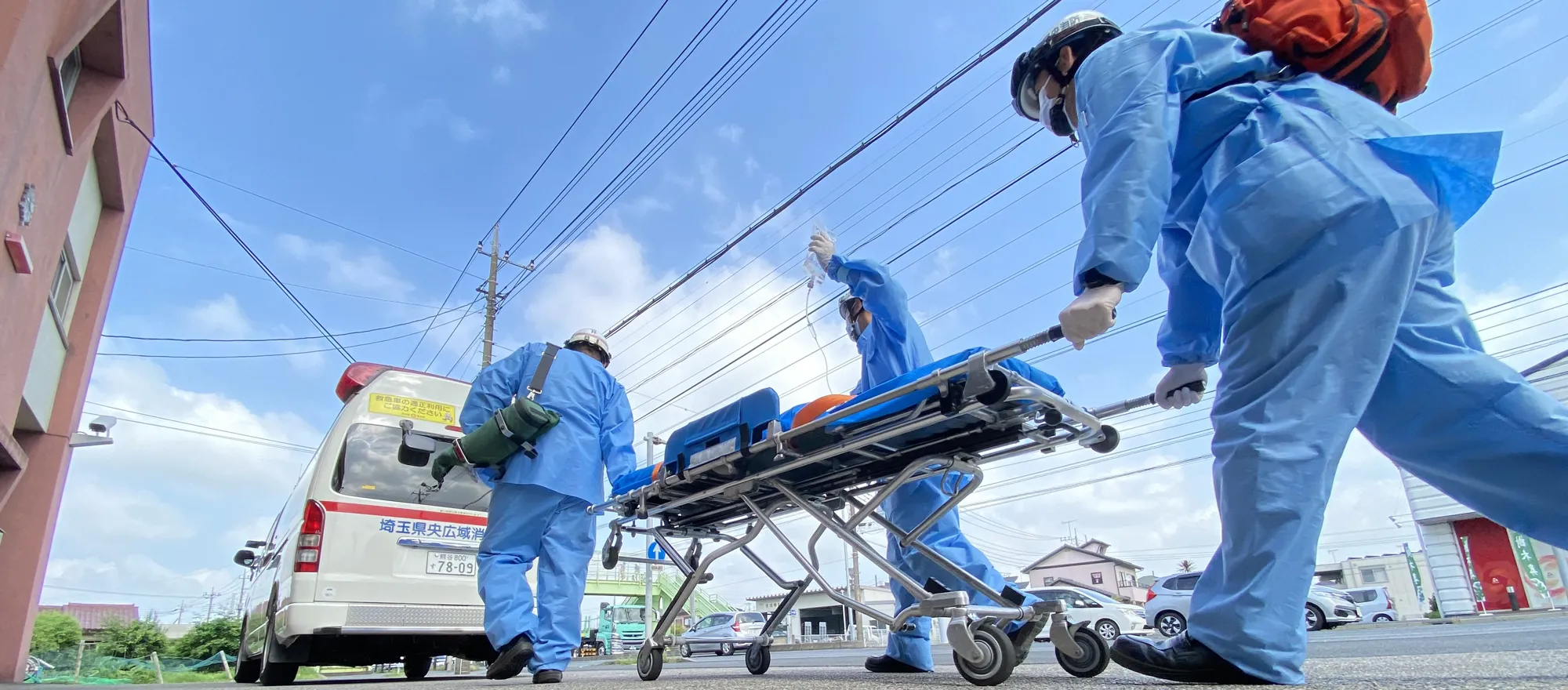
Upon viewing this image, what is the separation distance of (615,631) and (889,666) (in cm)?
3125

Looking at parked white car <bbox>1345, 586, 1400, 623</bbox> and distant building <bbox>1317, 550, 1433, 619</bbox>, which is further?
distant building <bbox>1317, 550, 1433, 619</bbox>

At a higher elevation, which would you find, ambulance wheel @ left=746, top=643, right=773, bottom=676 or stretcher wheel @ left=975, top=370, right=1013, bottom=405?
stretcher wheel @ left=975, top=370, right=1013, bottom=405

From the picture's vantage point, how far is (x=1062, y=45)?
7.94ft

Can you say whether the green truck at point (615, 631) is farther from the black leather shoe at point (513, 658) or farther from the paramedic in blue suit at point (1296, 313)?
the paramedic in blue suit at point (1296, 313)

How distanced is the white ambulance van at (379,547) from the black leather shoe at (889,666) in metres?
2.55

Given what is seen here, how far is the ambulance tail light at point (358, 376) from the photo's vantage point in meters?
5.73

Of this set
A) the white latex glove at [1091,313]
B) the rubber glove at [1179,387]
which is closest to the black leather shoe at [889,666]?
the rubber glove at [1179,387]

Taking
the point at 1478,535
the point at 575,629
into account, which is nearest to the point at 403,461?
the point at 575,629

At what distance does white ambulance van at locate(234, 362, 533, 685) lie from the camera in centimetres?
462

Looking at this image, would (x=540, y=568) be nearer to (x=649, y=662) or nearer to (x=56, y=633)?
(x=649, y=662)

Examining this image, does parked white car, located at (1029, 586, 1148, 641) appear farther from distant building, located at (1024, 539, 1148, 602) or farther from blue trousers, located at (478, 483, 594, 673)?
distant building, located at (1024, 539, 1148, 602)

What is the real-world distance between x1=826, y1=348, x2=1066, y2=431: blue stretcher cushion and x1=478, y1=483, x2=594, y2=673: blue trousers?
1.86 meters

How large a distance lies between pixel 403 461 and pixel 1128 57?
4873 millimetres

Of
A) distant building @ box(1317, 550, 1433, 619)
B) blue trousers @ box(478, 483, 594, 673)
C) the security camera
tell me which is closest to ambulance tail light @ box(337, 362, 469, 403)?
blue trousers @ box(478, 483, 594, 673)
